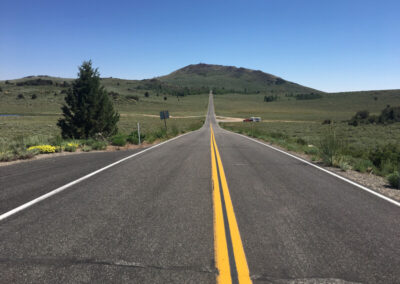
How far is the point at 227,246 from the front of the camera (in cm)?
333

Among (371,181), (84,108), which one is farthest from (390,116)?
(84,108)

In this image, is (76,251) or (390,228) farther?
(390,228)

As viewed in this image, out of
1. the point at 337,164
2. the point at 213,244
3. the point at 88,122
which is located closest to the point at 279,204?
the point at 213,244

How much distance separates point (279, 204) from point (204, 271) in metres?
2.72

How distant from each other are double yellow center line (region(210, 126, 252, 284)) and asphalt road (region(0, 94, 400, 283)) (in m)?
0.02

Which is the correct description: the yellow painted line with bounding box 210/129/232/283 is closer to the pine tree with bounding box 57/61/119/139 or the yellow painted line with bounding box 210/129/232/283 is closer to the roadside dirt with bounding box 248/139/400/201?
the roadside dirt with bounding box 248/139/400/201

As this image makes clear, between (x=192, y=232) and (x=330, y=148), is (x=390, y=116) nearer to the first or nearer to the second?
(x=330, y=148)

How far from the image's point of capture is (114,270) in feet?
9.08

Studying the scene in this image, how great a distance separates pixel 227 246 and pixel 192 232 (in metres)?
0.61

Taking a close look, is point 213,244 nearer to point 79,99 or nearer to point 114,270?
point 114,270

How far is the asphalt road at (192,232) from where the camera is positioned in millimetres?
2789

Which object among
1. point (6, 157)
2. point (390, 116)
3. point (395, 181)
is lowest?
point (395, 181)

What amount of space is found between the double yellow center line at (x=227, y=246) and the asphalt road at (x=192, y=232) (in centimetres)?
2

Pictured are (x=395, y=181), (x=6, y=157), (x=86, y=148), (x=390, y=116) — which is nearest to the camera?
(x=395, y=181)
